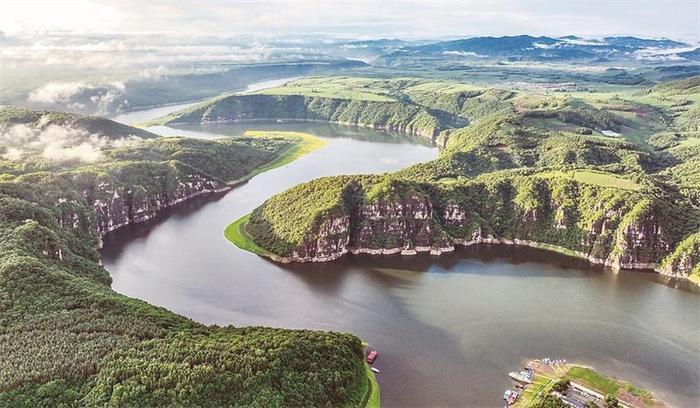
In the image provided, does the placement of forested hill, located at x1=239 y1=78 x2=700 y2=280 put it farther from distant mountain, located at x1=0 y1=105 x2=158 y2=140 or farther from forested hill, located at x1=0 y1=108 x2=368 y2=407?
distant mountain, located at x1=0 y1=105 x2=158 y2=140

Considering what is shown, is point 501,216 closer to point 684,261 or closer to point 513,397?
point 684,261

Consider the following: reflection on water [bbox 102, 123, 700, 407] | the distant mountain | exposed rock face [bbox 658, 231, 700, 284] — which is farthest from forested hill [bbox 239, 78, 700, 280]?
the distant mountain

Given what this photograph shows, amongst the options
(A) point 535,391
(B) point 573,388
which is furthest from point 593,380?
(A) point 535,391

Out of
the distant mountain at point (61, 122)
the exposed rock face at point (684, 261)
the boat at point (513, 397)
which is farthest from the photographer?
the distant mountain at point (61, 122)

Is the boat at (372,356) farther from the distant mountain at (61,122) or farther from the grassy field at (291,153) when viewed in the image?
the distant mountain at (61,122)

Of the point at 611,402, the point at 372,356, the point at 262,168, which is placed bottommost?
the point at 262,168

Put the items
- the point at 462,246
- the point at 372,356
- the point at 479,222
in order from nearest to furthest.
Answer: the point at 372,356
the point at 462,246
the point at 479,222

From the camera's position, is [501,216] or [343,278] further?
[501,216]

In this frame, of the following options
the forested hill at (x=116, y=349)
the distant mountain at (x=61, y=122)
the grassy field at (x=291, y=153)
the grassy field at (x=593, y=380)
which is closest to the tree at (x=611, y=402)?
the grassy field at (x=593, y=380)
